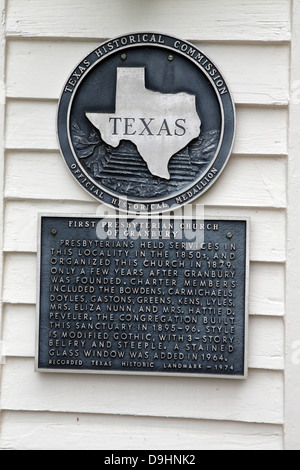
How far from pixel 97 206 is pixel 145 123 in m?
0.65

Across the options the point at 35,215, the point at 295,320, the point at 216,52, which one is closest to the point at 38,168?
the point at 35,215

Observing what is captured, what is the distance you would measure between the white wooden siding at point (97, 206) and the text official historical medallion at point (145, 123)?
0.09 metres

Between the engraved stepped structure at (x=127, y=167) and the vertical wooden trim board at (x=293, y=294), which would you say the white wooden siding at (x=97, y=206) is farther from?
the engraved stepped structure at (x=127, y=167)

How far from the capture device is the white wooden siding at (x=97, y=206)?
14.5 feet

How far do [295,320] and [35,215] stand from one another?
74.7 inches

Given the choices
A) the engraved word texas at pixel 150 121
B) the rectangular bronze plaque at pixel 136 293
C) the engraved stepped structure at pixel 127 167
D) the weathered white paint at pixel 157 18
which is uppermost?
the weathered white paint at pixel 157 18

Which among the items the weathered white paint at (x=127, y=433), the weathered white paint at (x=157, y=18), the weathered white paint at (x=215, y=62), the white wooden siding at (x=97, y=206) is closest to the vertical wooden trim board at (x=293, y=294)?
the white wooden siding at (x=97, y=206)

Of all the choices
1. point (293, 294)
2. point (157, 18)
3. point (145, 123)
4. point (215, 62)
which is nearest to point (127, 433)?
point (293, 294)

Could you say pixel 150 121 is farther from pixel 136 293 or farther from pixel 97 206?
pixel 136 293

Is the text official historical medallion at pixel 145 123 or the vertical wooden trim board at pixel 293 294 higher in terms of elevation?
the text official historical medallion at pixel 145 123

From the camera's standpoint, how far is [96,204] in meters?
4.51

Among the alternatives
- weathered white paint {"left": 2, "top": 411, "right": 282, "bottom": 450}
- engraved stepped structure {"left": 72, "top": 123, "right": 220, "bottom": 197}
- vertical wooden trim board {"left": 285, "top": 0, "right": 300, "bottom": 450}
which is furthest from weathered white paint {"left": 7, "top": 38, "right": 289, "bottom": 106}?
weathered white paint {"left": 2, "top": 411, "right": 282, "bottom": 450}

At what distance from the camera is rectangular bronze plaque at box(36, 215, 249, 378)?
4418mm

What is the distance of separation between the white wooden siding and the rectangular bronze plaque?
111mm
